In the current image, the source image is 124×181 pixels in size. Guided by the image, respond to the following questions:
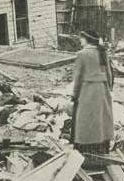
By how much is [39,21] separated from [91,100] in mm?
13926

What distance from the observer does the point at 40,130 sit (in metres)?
11.4

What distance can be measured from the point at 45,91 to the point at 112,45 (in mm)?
7469

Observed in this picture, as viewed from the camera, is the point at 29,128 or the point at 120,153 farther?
the point at 29,128

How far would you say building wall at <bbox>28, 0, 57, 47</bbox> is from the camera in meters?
22.3

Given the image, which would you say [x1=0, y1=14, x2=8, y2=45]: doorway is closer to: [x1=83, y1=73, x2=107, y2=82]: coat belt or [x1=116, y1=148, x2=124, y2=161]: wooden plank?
[x1=116, y1=148, x2=124, y2=161]: wooden plank

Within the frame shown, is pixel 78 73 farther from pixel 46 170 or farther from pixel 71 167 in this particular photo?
pixel 46 170

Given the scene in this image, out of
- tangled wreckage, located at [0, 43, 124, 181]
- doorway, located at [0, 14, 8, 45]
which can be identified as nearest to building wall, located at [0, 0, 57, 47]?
doorway, located at [0, 14, 8, 45]

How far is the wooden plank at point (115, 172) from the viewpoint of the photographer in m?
8.45

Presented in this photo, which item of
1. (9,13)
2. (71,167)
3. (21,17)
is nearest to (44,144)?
(71,167)

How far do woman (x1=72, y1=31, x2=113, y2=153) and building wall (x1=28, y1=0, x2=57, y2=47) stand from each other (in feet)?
43.9

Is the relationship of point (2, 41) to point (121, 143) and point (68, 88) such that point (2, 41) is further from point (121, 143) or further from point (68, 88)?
point (121, 143)

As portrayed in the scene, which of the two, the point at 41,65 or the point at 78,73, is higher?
the point at 78,73

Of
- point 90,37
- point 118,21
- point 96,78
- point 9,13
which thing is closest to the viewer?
point 90,37

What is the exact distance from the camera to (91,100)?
915 centimetres
